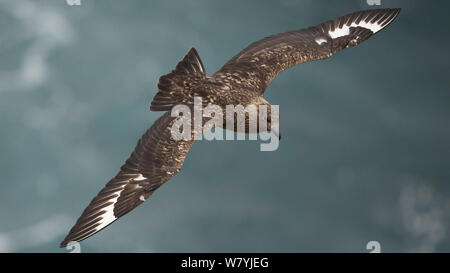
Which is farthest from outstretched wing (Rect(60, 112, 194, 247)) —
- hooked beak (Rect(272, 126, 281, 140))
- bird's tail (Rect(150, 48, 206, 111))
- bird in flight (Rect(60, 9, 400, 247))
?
hooked beak (Rect(272, 126, 281, 140))

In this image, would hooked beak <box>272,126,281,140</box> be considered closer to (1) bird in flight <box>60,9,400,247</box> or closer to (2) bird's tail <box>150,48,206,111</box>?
(1) bird in flight <box>60,9,400,247</box>

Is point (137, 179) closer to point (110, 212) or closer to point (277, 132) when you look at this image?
point (110, 212)

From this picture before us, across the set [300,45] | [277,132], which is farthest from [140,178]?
[300,45]

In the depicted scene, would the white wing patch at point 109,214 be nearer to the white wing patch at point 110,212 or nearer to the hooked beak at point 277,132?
the white wing patch at point 110,212

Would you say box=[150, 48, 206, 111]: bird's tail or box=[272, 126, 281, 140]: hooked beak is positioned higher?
box=[150, 48, 206, 111]: bird's tail

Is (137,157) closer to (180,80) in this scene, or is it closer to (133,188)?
(133,188)

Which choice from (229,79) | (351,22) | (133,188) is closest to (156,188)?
(133,188)
